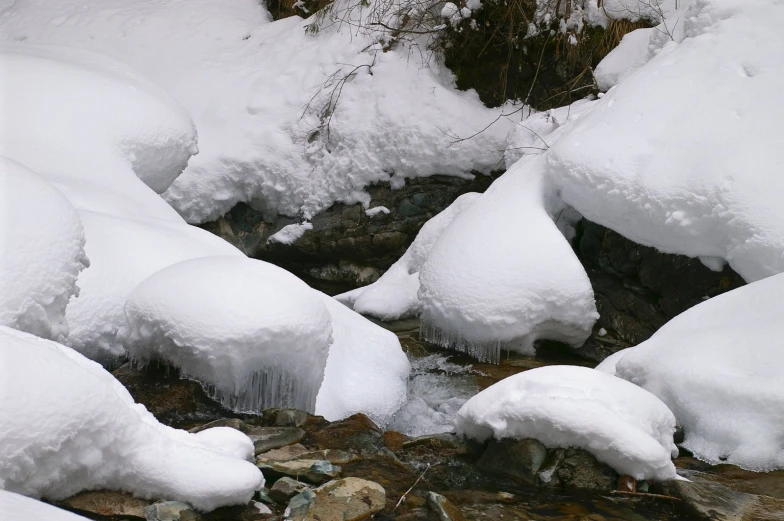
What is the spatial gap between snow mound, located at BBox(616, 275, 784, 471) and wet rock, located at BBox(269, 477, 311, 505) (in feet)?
6.75

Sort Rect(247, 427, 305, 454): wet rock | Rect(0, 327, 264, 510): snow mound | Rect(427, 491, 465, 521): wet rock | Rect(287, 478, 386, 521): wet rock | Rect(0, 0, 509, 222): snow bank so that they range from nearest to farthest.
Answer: Rect(0, 327, 264, 510): snow mound → Rect(287, 478, 386, 521): wet rock → Rect(427, 491, 465, 521): wet rock → Rect(247, 427, 305, 454): wet rock → Rect(0, 0, 509, 222): snow bank

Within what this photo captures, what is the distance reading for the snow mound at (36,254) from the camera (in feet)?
10.00

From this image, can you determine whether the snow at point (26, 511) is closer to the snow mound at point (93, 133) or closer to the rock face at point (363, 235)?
the snow mound at point (93, 133)

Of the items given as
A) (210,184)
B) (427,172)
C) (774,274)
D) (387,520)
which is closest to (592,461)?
(387,520)

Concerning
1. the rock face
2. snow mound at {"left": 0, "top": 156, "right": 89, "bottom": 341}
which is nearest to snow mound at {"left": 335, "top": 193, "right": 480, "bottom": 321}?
the rock face

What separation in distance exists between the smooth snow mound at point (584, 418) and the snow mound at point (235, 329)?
90 cm

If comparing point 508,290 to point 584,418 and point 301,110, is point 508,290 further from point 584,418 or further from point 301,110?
point 301,110

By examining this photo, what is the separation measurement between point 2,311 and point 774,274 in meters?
4.30

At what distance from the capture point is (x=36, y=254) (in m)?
3.15

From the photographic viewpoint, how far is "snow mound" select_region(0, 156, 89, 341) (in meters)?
3.05

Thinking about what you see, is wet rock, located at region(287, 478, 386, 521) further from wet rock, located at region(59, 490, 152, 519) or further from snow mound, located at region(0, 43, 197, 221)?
snow mound, located at region(0, 43, 197, 221)

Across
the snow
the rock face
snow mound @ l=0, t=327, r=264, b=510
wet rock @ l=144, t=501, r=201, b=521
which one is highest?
the snow

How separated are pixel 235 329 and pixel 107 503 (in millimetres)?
1388

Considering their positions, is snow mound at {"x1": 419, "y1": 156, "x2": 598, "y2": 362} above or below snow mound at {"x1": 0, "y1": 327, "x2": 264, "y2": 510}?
below
